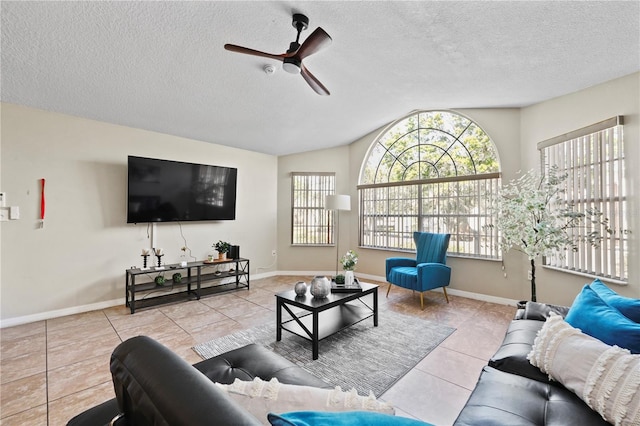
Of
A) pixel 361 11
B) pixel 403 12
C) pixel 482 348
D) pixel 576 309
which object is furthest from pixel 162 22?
pixel 482 348

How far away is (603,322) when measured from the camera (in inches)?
52.9

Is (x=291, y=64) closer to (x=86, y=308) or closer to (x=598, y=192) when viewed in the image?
(x=598, y=192)

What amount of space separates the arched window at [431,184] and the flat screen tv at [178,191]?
8.64ft

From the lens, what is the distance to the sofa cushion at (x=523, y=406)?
1077mm

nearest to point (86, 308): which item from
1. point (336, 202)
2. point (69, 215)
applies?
point (69, 215)

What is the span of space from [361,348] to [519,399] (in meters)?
1.53

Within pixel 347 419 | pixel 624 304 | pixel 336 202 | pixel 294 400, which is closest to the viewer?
pixel 347 419

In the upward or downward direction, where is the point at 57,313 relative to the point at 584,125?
downward

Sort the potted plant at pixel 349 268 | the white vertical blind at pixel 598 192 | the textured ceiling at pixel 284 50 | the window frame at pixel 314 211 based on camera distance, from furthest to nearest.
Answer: the window frame at pixel 314 211 < the potted plant at pixel 349 268 < the white vertical blind at pixel 598 192 < the textured ceiling at pixel 284 50

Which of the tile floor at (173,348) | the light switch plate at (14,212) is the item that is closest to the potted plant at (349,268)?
the tile floor at (173,348)

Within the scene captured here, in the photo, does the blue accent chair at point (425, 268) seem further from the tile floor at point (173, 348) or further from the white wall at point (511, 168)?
the white wall at point (511, 168)

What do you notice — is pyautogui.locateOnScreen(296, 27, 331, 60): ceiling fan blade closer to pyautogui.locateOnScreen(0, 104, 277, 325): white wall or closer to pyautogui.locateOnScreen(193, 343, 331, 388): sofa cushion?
pyautogui.locateOnScreen(193, 343, 331, 388): sofa cushion

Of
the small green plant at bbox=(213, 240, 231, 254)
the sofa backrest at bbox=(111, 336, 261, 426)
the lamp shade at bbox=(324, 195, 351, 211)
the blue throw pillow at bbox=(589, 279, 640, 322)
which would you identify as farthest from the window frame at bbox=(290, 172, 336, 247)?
the sofa backrest at bbox=(111, 336, 261, 426)

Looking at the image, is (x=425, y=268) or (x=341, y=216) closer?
(x=425, y=268)
